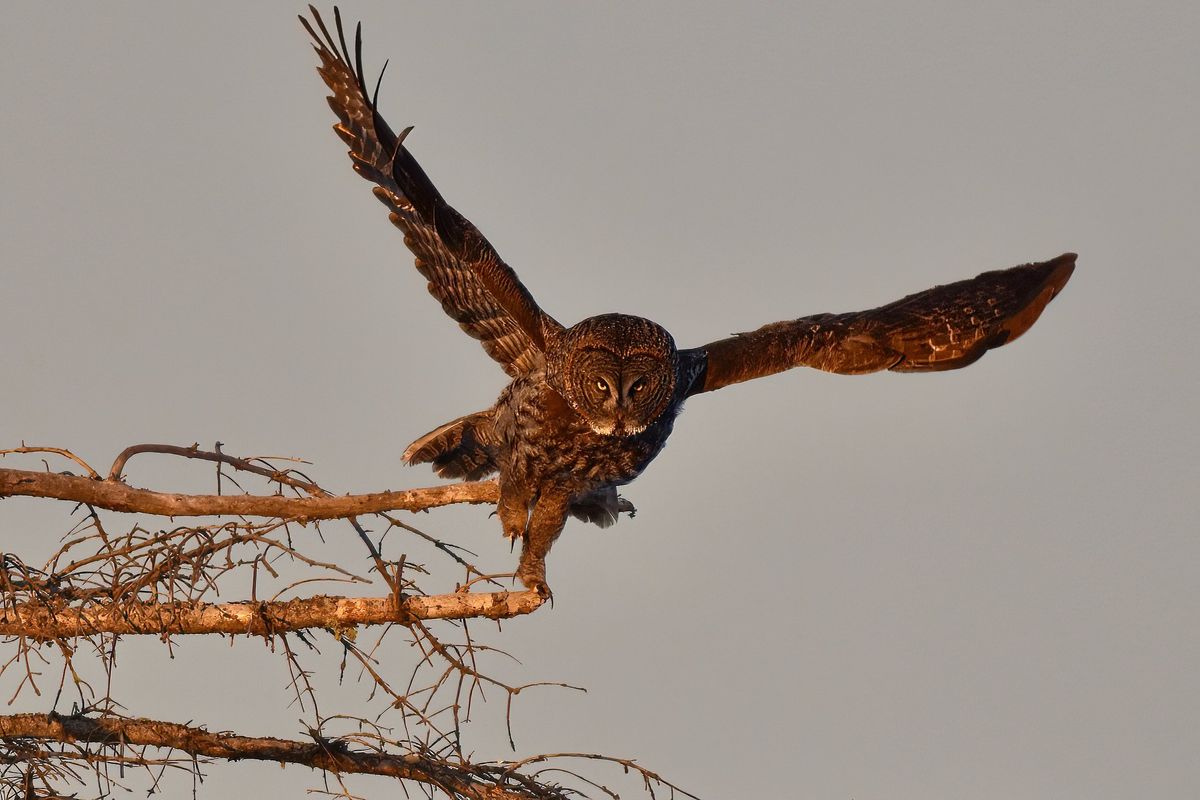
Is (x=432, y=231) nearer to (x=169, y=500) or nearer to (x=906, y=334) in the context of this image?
(x=169, y=500)

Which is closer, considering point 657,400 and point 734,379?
point 657,400

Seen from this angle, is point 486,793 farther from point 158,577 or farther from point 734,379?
point 734,379

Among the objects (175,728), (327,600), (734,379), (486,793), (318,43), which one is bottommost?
(486,793)

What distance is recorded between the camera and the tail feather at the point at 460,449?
7.88 metres

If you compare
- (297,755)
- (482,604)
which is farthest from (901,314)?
(297,755)

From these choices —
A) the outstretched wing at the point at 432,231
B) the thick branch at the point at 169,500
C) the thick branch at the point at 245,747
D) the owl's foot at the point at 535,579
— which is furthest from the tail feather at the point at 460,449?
the thick branch at the point at 245,747

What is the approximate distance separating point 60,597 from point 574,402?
2630mm

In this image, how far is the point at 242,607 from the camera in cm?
614

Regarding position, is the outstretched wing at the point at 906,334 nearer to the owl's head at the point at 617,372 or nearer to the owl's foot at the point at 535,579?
the owl's head at the point at 617,372

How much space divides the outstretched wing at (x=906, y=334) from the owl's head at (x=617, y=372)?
0.44m

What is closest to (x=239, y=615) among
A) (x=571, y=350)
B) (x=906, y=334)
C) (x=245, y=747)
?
(x=245, y=747)

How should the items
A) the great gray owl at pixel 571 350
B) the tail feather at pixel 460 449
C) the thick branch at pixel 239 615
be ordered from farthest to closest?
the tail feather at pixel 460 449 < the great gray owl at pixel 571 350 < the thick branch at pixel 239 615

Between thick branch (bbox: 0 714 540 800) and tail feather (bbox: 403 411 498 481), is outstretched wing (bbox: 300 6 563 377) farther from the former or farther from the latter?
thick branch (bbox: 0 714 540 800)

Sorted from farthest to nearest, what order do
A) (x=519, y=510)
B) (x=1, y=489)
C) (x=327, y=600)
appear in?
(x=519, y=510) → (x=327, y=600) → (x=1, y=489)
